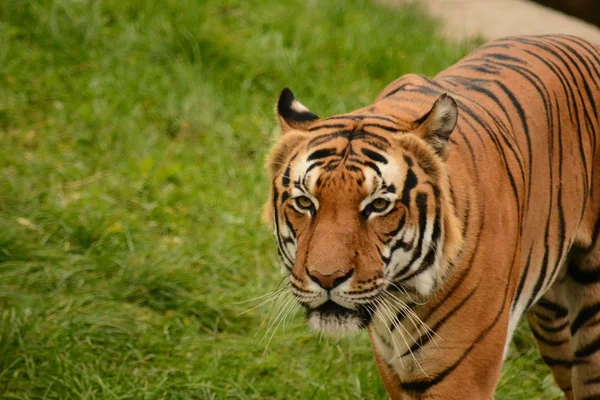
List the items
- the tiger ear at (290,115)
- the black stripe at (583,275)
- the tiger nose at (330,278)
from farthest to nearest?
the black stripe at (583,275) → the tiger ear at (290,115) → the tiger nose at (330,278)

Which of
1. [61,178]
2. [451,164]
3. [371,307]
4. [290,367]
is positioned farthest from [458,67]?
[61,178]

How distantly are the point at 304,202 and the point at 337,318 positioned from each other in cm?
36

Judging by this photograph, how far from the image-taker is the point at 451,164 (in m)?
2.93

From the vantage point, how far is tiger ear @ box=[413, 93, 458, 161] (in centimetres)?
277

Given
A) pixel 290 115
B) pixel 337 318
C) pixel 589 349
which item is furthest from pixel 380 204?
pixel 589 349

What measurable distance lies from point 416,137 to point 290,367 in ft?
5.85

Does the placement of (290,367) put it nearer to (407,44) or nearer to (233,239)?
(233,239)

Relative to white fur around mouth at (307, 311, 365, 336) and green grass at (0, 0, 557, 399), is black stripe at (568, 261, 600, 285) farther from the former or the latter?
white fur around mouth at (307, 311, 365, 336)

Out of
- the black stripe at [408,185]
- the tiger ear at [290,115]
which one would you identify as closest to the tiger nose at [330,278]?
the black stripe at [408,185]

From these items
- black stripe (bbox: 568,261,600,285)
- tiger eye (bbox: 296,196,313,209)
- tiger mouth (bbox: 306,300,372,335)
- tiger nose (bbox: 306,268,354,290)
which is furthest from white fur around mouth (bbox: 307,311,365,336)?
black stripe (bbox: 568,261,600,285)

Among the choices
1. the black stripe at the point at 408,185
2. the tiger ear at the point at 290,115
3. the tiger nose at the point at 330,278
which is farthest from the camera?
the tiger ear at the point at 290,115

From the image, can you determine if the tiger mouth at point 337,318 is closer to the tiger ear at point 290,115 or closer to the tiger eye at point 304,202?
the tiger eye at point 304,202

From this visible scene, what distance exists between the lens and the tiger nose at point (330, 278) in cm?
265

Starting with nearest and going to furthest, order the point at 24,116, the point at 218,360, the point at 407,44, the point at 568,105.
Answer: the point at 568,105 < the point at 218,360 < the point at 24,116 < the point at 407,44
